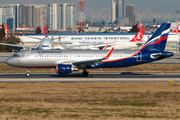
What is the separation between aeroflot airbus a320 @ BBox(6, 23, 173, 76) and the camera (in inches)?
1561

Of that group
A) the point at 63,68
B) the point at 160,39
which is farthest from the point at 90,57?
the point at 160,39

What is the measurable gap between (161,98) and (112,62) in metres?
15.4

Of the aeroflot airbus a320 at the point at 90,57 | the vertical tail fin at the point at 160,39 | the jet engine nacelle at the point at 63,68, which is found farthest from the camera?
the vertical tail fin at the point at 160,39

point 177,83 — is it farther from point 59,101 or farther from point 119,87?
point 59,101

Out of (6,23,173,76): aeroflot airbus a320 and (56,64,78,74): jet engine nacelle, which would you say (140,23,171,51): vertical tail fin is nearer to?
(6,23,173,76): aeroflot airbus a320

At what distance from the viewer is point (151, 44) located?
41.8 meters

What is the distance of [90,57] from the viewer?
134ft

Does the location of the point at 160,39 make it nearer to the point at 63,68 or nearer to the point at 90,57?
the point at 90,57

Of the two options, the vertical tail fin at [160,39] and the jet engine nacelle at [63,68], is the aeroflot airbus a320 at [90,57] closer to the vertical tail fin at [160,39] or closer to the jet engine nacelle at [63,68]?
the vertical tail fin at [160,39]

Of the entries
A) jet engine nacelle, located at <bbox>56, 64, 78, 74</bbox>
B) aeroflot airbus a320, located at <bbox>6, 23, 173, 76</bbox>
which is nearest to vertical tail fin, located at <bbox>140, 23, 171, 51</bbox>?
aeroflot airbus a320, located at <bbox>6, 23, 173, 76</bbox>

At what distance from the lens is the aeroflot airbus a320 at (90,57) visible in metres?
39.7

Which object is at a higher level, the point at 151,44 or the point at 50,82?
the point at 151,44

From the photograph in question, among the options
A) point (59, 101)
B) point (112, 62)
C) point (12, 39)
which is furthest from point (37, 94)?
→ point (12, 39)

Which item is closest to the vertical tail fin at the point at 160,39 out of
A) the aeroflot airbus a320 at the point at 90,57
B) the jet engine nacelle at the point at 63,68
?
the aeroflot airbus a320 at the point at 90,57
